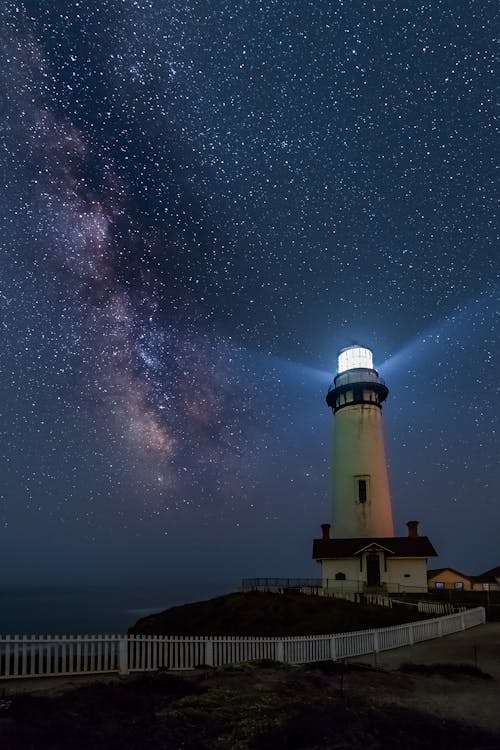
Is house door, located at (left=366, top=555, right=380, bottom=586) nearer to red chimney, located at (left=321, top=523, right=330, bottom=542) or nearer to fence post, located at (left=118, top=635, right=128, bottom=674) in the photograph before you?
red chimney, located at (left=321, top=523, right=330, bottom=542)

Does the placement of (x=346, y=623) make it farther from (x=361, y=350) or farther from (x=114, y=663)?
(x=361, y=350)

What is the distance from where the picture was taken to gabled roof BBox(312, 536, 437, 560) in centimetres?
3891

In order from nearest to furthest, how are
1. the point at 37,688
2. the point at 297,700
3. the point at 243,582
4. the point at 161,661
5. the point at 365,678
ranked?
the point at 297,700 < the point at 37,688 < the point at 365,678 < the point at 161,661 < the point at 243,582

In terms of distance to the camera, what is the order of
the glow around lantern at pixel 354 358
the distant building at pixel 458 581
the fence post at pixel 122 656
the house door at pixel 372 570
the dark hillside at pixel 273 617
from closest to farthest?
1. the fence post at pixel 122 656
2. the dark hillside at pixel 273 617
3. the house door at pixel 372 570
4. the glow around lantern at pixel 354 358
5. the distant building at pixel 458 581

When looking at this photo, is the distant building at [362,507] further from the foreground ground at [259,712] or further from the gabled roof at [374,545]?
the foreground ground at [259,712]

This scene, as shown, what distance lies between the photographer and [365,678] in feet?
40.9

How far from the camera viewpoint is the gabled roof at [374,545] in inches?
1532

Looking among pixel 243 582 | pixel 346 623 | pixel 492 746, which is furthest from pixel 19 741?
pixel 243 582

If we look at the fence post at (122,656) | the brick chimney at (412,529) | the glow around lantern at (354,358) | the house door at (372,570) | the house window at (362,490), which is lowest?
the house door at (372,570)

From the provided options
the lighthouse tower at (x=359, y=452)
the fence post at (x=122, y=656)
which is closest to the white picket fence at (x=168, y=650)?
the fence post at (x=122, y=656)

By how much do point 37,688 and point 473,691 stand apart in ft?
28.6

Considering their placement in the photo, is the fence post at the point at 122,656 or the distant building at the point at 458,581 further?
the distant building at the point at 458,581

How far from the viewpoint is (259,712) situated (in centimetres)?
864

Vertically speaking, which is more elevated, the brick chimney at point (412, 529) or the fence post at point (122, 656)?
the brick chimney at point (412, 529)
